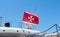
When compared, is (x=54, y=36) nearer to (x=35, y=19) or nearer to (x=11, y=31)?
(x=35, y=19)

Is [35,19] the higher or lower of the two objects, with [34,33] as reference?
higher

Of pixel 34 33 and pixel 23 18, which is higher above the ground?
pixel 23 18

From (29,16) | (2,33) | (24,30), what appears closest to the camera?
(2,33)

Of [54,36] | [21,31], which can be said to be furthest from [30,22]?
[54,36]

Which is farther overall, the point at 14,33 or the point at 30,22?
the point at 30,22

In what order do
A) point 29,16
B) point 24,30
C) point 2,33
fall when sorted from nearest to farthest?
point 2,33, point 24,30, point 29,16

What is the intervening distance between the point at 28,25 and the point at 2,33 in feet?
9.43

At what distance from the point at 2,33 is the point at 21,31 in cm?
171

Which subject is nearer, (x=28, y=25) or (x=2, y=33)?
(x=2, y=33)

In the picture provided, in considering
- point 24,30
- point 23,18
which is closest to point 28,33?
point 24,30

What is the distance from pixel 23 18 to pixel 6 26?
169cm

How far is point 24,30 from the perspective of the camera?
14883 millimetres

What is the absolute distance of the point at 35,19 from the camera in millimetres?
16188

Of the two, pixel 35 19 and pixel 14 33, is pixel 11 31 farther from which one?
pixel 35 19
